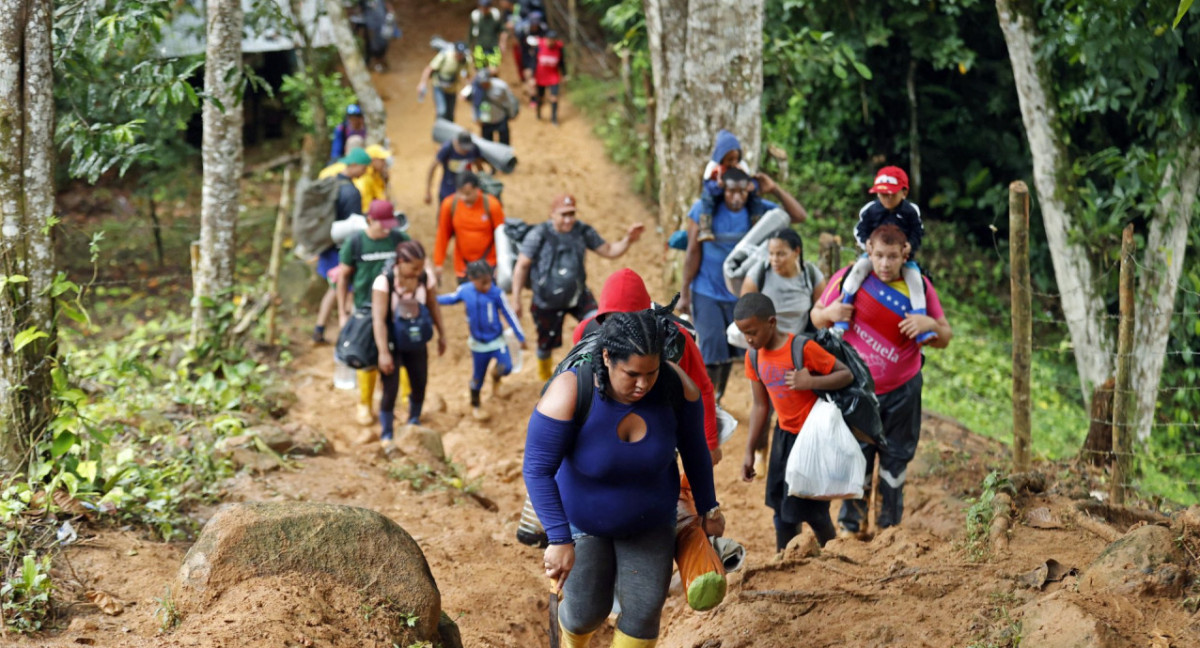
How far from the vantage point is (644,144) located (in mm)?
16750

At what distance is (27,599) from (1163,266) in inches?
360

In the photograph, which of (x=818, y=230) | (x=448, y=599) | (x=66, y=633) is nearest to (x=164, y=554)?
(x=66, y=633)

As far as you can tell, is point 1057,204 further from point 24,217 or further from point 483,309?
point 24,217

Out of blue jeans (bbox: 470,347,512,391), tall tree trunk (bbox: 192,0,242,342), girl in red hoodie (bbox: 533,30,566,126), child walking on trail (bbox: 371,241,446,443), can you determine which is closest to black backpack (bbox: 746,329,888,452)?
child walking on trail (bbox: 371,241,446,443)

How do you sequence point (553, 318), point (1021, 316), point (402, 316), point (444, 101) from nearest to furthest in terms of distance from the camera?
point (1021, 316), point (402, 316), point (553, 318), point (444, 101)

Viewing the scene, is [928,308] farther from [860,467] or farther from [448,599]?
[448,599]

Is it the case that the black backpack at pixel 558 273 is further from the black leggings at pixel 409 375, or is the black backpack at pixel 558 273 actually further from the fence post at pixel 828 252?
the fence post at pixel 828 252

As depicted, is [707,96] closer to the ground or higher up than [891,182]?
higher up

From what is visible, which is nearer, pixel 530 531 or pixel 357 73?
pixel 530 531

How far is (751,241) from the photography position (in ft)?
24.1

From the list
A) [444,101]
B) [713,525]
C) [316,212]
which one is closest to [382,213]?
[316,212]

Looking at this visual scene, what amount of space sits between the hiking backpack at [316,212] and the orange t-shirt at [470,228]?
47.7 inches

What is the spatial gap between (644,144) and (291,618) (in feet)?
43.4

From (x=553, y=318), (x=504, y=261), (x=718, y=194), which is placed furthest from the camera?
(x=504, y=261)
